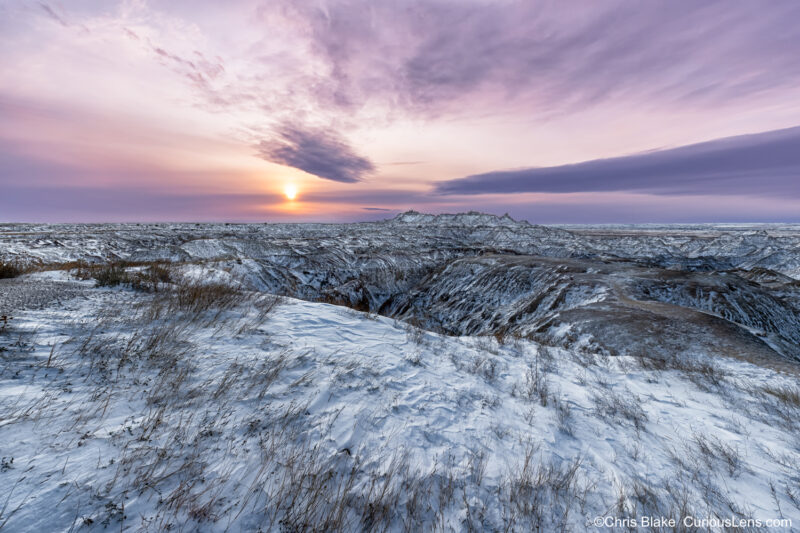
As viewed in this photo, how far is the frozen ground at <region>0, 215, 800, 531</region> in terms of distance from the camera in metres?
2.78

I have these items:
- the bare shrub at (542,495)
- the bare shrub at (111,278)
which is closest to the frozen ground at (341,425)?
the bare shrub at (542,495)

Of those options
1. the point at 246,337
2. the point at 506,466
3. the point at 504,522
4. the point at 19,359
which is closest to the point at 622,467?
the point at 506,466

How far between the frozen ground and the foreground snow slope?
0.07ft

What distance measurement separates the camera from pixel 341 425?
13.5 ft

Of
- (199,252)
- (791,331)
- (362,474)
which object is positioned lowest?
(791,331)

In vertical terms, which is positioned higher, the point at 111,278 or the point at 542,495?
the point at 111,278

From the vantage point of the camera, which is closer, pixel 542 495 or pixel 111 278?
pixel 542 495

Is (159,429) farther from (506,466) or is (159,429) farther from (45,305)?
(45,305)

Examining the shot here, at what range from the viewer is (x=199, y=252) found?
1527 inches

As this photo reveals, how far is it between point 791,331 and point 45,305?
36.9 metres

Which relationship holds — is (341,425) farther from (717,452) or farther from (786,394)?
(786,394)

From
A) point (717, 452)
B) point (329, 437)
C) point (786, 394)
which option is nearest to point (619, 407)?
point (717, 452)

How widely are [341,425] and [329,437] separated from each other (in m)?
0.29

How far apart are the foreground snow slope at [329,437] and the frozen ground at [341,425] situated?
22 mm
